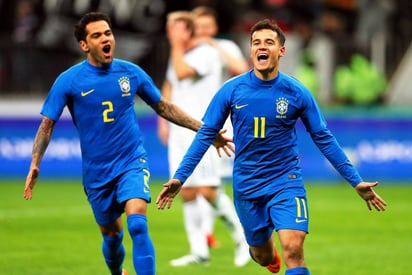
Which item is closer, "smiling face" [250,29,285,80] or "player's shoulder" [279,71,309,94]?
"smiling face" [250,29,285,80]

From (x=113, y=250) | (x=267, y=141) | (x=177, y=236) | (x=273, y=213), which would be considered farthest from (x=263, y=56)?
(x=177, y=236)

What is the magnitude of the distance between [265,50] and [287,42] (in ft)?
49.4

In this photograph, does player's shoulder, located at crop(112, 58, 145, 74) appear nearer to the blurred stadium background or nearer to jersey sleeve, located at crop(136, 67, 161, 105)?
jersey sleeve, located at crop(136, 67, 161, 105)

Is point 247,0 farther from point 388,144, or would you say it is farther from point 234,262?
point 234,262

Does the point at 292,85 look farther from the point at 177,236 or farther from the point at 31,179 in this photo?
the point at 177,236

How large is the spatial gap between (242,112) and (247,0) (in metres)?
17.7

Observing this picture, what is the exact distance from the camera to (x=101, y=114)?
1072cm

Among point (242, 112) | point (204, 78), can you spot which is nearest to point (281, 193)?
point (242, 112)

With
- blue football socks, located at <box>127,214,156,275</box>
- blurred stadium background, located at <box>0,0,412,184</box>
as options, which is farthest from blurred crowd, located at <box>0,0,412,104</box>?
blue football socks, located at <box>127,214,156,275</box>

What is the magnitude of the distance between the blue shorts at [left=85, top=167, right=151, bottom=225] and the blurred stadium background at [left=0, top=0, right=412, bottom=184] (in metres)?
13.3

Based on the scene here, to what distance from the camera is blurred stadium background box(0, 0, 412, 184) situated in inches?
947

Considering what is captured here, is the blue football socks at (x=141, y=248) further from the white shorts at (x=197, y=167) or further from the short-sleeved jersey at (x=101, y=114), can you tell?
the white shorts at (x=197, y=167)

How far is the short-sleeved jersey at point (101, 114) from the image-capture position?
1071 centimetres

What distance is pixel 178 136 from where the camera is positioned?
14.0 m
